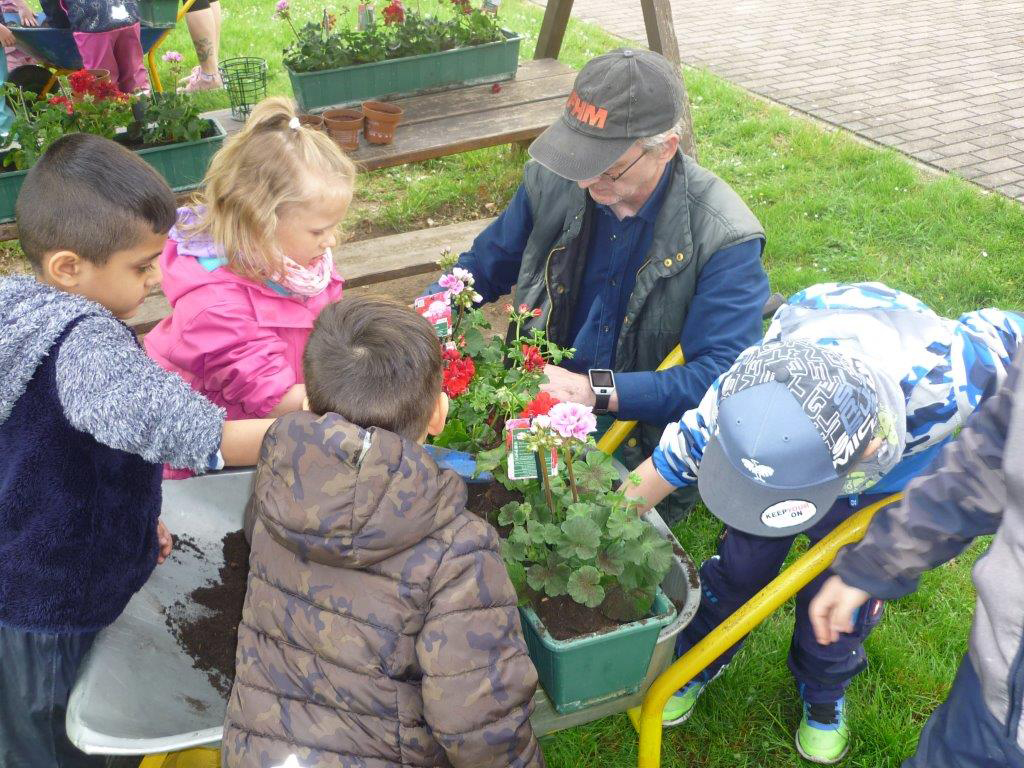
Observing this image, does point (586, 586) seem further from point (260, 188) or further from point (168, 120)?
point (168, 120)

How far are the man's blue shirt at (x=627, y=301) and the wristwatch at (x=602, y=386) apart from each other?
0.08 feet

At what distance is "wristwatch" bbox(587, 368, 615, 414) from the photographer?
7.57 feet

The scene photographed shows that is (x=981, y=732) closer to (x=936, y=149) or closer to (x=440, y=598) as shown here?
(x=440, y=598)

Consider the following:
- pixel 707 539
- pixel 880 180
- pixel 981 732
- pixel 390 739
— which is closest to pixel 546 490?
pixel 390 739

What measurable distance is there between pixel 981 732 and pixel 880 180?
426 cm

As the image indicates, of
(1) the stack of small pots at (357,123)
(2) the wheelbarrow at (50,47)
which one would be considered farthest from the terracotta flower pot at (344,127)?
(2) the wheelbarrow at (50,47)

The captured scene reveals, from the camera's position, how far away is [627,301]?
101 inches

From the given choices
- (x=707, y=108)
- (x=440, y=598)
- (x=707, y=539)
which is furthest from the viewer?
(x=707, y=108)

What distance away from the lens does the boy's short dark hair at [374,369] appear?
4.75ft

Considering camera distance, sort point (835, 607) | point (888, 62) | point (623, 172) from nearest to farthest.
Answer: point (835, 607), point (623, 172), point (888, 62)

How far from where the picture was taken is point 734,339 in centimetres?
233

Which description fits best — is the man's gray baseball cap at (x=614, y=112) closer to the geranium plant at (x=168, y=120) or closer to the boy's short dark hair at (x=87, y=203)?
the boy's short dark hair at (x=87, y=203)

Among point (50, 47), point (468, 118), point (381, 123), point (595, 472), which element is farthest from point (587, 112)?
point (50, 47)

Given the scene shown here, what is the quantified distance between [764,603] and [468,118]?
3.02m
